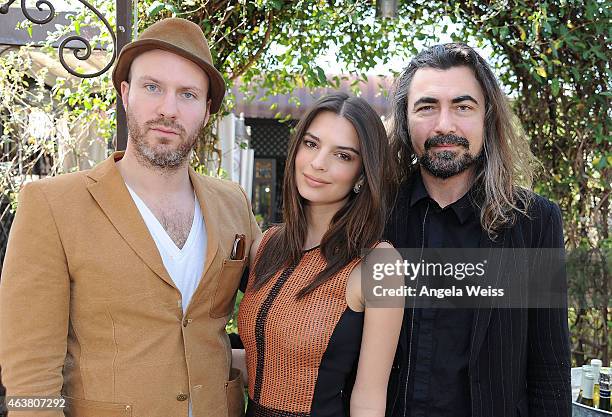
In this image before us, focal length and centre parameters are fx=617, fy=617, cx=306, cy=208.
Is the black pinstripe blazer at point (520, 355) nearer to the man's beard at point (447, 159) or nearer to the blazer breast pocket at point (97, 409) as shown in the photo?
the man's beard at point (447, 159)

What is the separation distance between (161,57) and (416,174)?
0.96 meters

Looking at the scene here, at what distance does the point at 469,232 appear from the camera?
2029 millimetres

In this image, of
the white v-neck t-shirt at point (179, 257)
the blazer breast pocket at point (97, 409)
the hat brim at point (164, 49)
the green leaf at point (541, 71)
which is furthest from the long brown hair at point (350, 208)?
the green leaf at point (541, 71)

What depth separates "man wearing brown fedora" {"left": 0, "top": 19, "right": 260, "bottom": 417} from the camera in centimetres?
171

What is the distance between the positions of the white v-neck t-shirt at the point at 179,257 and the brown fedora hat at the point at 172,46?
1.40 feet

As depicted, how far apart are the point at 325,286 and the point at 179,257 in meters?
0.46

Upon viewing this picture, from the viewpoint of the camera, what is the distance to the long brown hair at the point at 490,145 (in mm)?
1986

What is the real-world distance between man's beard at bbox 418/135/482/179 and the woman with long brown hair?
0.16 m

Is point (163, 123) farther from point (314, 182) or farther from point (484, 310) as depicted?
point (484, 310)

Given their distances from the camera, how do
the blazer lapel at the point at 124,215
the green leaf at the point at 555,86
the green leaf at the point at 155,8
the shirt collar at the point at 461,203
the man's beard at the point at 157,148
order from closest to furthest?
the blazer lapel at the point at 124,215
the man's beard at the point at 157,148
the shirt collar at the point at 461,203
the green leaf at the point at 155,8
the green leaf at the point at 555,86

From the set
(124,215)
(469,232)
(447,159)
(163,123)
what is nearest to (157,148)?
(163,123)

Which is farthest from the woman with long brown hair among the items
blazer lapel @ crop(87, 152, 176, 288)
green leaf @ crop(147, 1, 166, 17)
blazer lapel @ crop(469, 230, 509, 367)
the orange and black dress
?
green leaf @ crop(147, 1, 166, 17)

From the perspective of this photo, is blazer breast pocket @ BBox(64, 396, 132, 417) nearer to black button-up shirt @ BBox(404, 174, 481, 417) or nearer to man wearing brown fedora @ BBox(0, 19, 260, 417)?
man wearing brown fedora @ BBox(0, 19, 260, 417)

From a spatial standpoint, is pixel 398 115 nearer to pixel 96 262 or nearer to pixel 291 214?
pixel 291 214
